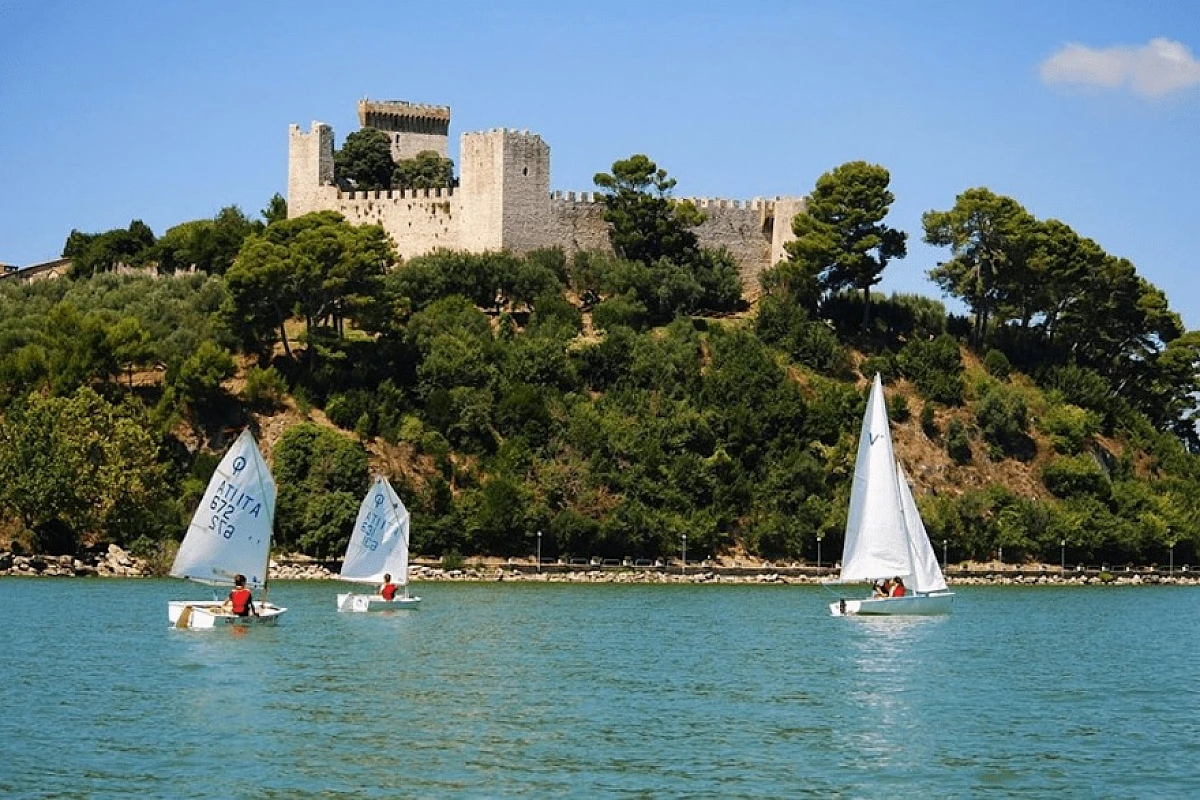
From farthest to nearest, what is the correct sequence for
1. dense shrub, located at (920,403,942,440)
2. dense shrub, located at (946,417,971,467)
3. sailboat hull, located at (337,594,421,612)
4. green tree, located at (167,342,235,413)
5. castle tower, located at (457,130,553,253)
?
castle tower, located at (457,130,553,253)
dense shrub, located at (920,403,942,440)
dense shrub, located at (946,417,971,467)
green tree, located at (167,342,235,413)
sailboat hull, located at (337,594,421,612)

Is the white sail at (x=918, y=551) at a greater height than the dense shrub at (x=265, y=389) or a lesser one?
lesser

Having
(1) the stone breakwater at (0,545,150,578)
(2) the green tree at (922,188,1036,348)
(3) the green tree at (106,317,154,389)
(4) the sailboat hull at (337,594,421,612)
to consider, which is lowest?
(4) the sailboat hull at (337,594,421,612)

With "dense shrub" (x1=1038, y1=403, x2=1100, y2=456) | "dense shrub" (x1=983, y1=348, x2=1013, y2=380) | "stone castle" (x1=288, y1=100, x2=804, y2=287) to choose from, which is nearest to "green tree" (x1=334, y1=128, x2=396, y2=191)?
"stone castle" (x1=288, y1=100, x2=804, y2=287)

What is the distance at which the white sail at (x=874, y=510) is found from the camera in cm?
4309

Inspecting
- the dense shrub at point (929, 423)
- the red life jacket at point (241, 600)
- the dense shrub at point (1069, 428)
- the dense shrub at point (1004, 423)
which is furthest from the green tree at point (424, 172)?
the red life jacket at point (241, 600)

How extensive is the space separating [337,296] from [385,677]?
Answer: 32916mm

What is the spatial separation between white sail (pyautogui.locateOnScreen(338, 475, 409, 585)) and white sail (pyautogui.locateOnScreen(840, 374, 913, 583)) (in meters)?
9.31

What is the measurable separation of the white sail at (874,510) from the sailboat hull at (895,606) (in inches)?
26.6

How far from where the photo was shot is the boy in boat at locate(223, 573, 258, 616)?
123 feet

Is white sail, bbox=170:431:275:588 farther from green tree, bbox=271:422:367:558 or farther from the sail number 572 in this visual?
green tree, bbox=271:422:367:558

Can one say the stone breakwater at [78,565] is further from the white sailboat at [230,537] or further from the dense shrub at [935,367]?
the dense shrub at [935,367]

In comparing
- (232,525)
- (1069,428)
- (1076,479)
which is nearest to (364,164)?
(1069,428)

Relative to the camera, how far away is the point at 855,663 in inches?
1387

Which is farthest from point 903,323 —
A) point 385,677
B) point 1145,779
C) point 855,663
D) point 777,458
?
point 1145,779
